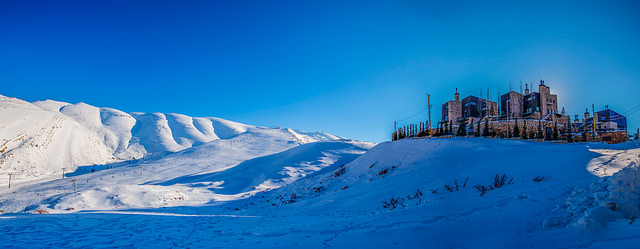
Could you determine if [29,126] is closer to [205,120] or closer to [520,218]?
[205,120]

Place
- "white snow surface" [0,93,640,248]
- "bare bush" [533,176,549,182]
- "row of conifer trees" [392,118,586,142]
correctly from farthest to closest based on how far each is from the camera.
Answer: "row of conifer trees" [392,118,586,142] → "bare bush" [533,176,549,182] → "white snow surface" [0,93,640,248]

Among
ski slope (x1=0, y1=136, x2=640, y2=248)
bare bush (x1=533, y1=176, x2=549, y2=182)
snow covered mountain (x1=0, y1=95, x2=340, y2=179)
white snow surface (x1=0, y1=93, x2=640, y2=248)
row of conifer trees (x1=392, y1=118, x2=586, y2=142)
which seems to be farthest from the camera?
snow covered mountain (x1=0, y1=95, x2=340, y2=179)

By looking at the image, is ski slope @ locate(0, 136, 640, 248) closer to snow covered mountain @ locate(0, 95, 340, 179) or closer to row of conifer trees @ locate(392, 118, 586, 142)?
row of conifer trees @ locate(392, 118, 586, 142)

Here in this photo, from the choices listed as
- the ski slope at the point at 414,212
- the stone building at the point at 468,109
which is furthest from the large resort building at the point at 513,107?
the ski slope at the point at 414,212

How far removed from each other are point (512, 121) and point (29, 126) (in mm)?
72074

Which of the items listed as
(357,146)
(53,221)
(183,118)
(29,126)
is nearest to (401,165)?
(53,221)

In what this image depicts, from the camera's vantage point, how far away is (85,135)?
186 feet

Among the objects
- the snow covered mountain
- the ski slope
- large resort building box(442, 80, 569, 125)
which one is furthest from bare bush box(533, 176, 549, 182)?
the snow covered mountain

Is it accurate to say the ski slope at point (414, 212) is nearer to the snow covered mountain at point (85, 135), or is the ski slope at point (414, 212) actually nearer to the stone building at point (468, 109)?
the stone building at point (468, 109)

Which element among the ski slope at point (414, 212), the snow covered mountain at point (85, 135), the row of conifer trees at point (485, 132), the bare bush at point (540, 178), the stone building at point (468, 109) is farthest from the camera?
the snow covered mountain at point (85, 135)

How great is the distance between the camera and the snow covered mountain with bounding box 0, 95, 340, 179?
40.3 meters

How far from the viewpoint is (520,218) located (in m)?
5.36

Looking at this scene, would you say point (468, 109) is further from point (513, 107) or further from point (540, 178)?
point (540, 178)

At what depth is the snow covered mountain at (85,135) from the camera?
132 ft
